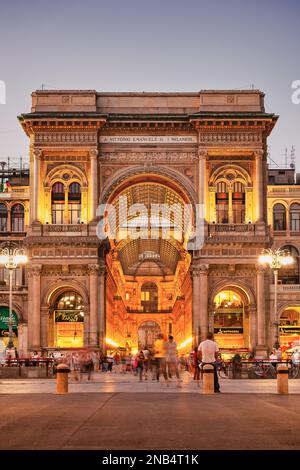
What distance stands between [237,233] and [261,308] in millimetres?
6650

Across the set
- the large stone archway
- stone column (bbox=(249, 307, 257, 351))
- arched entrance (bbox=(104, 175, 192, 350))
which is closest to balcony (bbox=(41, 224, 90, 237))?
the large stone archway

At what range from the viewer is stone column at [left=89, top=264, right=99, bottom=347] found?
7431 cm

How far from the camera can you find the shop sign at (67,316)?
253ft

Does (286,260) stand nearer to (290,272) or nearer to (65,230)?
(290,272)

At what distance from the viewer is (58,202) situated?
255ft

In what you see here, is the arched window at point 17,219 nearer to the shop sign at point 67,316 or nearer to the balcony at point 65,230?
the balcony at point 65,230

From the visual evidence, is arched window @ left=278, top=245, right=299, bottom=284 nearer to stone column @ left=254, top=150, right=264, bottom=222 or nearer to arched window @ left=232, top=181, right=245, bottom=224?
arched window @ left=232, top=181, right=245, bottom=224

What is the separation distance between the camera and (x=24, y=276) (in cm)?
8975

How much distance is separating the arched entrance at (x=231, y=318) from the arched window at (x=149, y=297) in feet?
305

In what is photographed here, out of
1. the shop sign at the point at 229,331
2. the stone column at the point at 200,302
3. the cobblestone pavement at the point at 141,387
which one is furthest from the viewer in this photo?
the shop sign at the point at 229,331

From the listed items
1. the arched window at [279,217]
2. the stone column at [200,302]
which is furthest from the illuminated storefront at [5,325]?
the arched window at [279,217]

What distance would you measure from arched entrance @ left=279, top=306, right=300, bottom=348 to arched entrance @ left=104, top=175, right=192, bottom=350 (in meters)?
16.6

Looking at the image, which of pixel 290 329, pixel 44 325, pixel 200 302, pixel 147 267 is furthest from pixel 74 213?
pixel 147 267
